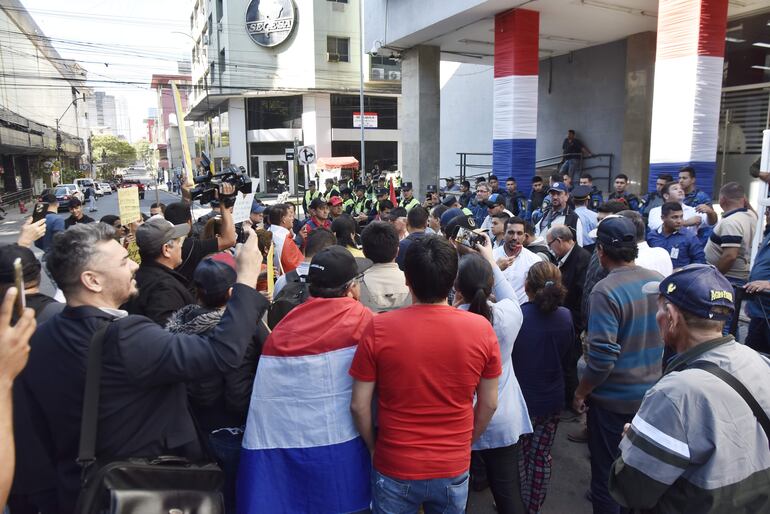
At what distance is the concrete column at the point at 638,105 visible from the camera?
1444cm

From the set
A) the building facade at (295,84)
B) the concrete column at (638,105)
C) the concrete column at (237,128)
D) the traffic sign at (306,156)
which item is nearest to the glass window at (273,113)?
the building facade at (295,84)

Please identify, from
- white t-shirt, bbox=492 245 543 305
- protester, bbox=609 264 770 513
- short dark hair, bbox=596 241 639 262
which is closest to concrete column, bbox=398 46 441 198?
white t-shirt, bbox=492 245 543 305

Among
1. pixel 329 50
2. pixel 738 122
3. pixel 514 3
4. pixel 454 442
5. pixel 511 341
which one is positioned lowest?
pixel 454 442

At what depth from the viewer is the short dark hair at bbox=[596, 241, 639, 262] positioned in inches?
121

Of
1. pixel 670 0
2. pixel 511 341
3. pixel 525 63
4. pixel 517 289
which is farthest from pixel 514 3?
pixel 511 341

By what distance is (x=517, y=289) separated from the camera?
432cm

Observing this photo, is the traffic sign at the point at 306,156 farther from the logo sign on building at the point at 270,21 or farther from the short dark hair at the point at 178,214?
the logo sign on building at the point at 270,21

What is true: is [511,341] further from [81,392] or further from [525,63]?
[525,63]

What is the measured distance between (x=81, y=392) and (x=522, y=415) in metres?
2.18

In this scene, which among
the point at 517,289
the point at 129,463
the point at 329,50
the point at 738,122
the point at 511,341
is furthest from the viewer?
the point at 329,50

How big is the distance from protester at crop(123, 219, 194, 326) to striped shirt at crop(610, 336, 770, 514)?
2.74 metres

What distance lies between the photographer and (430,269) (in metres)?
2.21

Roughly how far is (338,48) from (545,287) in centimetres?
3776

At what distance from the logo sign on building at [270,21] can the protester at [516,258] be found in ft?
119
